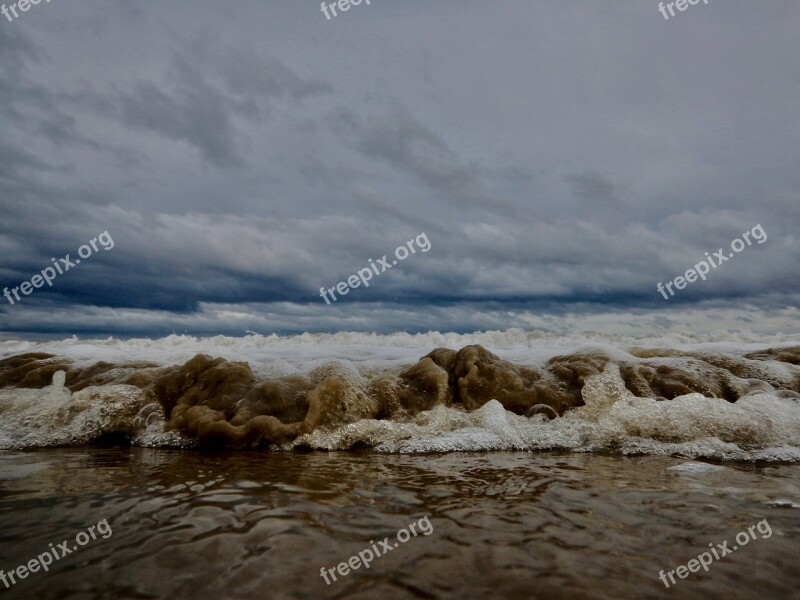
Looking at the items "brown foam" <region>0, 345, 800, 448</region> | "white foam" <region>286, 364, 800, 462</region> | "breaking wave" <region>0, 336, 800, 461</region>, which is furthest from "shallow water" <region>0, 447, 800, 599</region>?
"brown foam" <region>0, 345, 800, 448</region>

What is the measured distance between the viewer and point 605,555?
354 centimetres

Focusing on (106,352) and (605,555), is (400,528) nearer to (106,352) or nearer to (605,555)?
(605,555)

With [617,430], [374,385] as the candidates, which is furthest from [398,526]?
[617,430]

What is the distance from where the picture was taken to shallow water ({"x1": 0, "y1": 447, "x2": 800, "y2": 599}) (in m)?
3.12

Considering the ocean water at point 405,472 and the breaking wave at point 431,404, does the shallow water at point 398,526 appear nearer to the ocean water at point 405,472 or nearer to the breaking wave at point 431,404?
the ocean water at point 405,472

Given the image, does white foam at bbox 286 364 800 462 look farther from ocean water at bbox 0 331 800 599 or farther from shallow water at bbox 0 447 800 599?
shallow water at bbox 0 447 800 599

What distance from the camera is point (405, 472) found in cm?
604

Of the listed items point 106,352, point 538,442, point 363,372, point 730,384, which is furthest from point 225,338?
point 730,384

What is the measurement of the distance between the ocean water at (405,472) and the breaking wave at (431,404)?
4 centimetres

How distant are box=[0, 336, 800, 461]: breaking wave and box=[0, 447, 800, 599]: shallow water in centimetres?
111

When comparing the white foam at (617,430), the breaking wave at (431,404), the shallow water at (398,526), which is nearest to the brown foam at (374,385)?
the breaking wave at (431,404)

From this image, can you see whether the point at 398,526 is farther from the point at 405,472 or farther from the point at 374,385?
the point at 374,385

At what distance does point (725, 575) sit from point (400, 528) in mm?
2460

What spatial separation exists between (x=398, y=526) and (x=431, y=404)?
4.70 m
